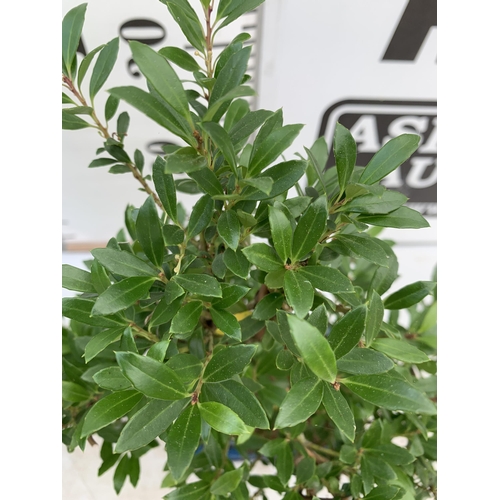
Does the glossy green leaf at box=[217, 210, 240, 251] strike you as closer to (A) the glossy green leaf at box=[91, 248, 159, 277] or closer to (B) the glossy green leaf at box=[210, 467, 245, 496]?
(A) the glossy green leaf at box=[91, 248, 159, 277]

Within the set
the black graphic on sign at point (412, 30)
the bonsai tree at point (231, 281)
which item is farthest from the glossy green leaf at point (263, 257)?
the black graphic on sign at point (412, 30)

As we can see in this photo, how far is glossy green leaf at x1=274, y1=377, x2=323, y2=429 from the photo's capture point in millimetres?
380

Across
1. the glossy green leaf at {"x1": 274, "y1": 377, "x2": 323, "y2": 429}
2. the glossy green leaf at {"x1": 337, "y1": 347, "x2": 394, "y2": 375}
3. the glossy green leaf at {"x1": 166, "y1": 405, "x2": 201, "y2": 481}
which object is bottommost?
the glossy green leaf at {"x1": 166, "y1": 405, "x2": 201, "y2": 481}

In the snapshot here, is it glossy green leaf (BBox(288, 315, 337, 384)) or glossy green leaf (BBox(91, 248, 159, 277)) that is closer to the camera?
glossy green leaf (BBox(288, 315, 337, 384))

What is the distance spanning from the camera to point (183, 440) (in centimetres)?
40

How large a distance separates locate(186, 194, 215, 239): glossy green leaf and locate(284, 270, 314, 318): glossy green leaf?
110 mm

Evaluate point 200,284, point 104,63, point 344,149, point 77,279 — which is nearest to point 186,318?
point 200,284

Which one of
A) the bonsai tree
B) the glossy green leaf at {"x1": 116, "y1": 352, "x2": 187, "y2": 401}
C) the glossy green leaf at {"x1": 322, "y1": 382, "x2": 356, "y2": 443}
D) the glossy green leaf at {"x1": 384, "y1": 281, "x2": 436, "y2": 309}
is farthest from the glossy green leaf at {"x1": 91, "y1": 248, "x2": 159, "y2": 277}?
the glossy green leaf at {"x1": 384, "y1": 281, "x2": 436, "y2": 309}

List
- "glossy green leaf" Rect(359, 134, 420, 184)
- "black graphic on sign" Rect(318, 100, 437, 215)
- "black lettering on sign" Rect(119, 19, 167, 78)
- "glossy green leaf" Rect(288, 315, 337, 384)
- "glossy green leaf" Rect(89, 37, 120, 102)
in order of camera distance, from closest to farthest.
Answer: "glossy green leaf" Rect(288, 315, 337, 384) < "glossy green leaf" Rect(359, 134, 420, 184) < "glossy green leaf" Rect(89, 37, 120, 102) < "black lettering on sign" Rect(119, 19, 167, 78) < "black graphic on sign" Rect(318, 100, 437, 215)

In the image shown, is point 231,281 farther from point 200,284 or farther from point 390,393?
point 390,393

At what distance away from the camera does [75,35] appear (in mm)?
528
